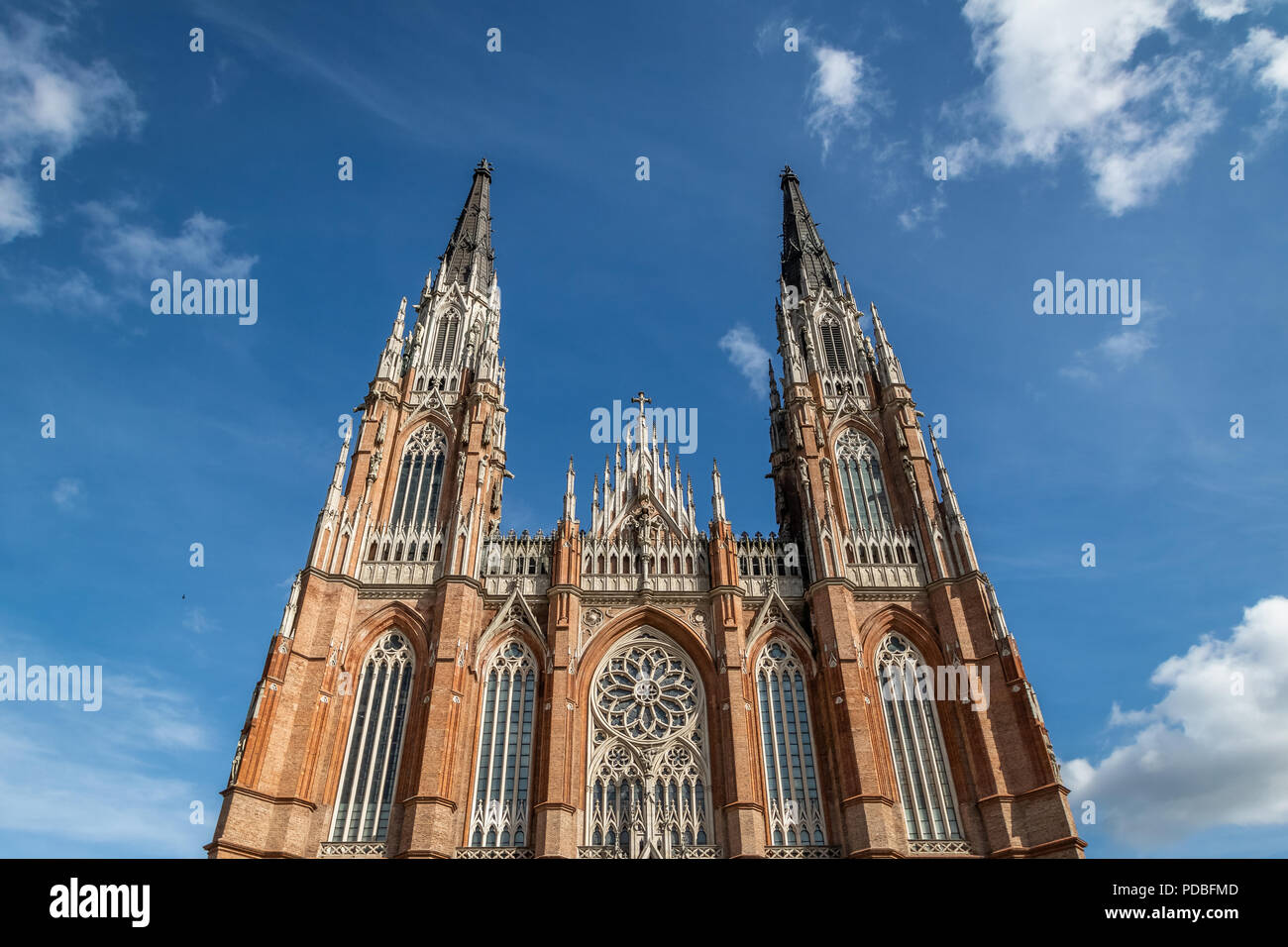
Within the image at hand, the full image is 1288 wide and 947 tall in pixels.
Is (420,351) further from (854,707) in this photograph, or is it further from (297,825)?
(854,707)

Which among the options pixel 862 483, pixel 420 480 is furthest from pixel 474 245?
pixel 862 483

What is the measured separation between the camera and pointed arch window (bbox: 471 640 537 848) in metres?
28.4

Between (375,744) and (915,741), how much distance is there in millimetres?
20863

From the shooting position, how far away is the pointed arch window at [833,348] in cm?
4409

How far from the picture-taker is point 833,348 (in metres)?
45.1

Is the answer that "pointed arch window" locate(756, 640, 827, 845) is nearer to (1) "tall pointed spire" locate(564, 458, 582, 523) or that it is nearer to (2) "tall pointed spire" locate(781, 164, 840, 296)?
(1) "tall pointed spire" locate(564, 458, 582, 523)

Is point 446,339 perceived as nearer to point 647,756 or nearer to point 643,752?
point 643,752

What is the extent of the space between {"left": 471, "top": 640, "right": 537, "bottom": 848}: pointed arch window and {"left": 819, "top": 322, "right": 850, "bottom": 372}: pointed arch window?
23675mm

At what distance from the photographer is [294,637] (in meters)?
30.7
